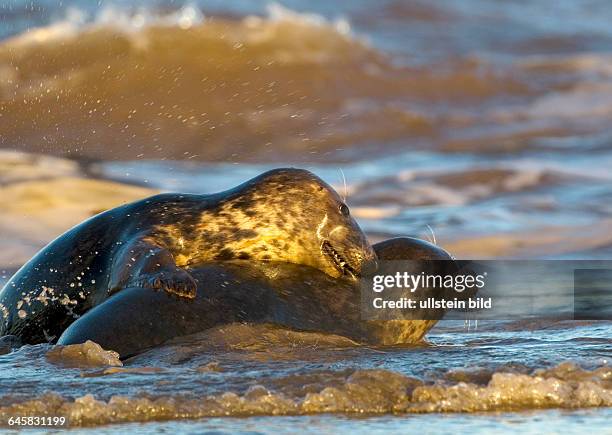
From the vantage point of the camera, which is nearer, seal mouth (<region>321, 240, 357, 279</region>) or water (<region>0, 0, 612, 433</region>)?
water (<region>0, 0, 612, 433</region>)

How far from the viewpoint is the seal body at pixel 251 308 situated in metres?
5.56

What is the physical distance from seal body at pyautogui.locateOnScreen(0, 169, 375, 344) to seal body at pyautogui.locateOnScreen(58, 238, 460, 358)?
10cm

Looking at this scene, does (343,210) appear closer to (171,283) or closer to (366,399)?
(171,283)

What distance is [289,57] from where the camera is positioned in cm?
1906

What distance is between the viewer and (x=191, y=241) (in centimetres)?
616

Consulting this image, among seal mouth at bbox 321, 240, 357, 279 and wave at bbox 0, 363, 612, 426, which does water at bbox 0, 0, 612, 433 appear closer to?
wave at bbox 0, 363, 612, 426

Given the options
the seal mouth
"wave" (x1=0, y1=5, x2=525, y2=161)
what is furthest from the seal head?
"wave" (x1=0, y1=5, x2=525, y2=161)

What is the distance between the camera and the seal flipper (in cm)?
566

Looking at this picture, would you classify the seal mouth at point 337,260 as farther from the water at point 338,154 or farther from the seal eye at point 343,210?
the water at point 338,154

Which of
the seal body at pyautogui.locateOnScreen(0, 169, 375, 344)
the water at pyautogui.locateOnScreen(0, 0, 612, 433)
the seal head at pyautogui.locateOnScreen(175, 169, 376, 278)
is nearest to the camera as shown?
the water at pyautogui.locateOnScreen(0, 0, 612, 433)

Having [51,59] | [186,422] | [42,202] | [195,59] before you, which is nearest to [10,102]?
[51,59]

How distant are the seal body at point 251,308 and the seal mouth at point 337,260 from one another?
57 millimetres

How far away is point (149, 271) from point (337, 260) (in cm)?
97

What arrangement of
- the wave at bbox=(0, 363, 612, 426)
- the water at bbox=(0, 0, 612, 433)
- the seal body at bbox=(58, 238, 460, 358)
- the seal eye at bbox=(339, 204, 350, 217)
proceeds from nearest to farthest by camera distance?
1. the wave at bbox=(0, 363, 612, 426)
2. the water at bbox=(0, 0, 612, 433)
3. the seal body at bbox=(58, 238, 460, 358)
4. the seal eye at bbox=(339, 204, 350, 217)
